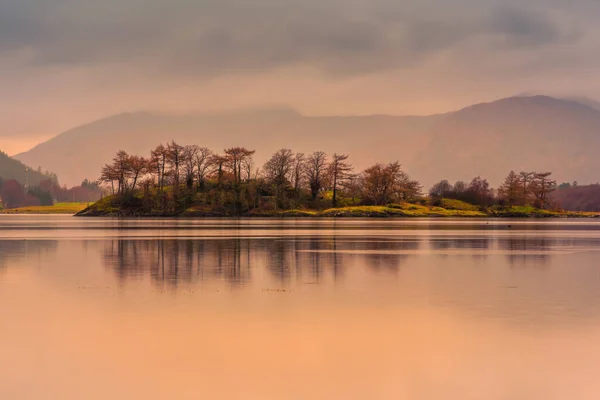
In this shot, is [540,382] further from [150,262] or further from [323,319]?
[150,262]

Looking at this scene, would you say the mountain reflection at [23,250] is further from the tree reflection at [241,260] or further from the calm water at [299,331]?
the calm water at [299,331]

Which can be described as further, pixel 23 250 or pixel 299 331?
pixel 23 250

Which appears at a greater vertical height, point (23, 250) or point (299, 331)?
point (23, 250)

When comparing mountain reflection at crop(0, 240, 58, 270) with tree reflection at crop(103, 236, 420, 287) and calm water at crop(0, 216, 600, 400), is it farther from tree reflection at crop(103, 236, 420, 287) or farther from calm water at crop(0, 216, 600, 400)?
calm water at crop(0, 216, 600, 400)

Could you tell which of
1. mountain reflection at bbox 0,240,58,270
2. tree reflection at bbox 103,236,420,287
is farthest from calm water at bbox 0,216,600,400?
mountain reflection at bbox 0,240,58,270

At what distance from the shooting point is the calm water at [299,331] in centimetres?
1788

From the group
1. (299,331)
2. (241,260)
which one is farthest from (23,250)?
(299,331)

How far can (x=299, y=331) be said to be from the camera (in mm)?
24031

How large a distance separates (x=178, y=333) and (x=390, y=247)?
44558mm

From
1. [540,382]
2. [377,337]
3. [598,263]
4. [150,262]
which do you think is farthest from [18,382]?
[598,263]

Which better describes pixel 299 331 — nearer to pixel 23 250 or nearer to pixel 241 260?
pixel 241 260

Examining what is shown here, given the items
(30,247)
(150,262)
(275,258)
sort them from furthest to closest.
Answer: (30,247), (275,258), (150,262)

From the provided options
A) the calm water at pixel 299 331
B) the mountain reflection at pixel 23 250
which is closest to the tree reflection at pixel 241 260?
the calm water at pixel 299 331

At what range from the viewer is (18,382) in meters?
18.2
